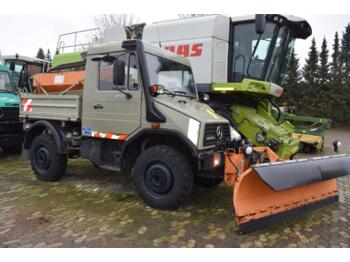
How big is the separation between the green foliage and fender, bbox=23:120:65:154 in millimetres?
29981

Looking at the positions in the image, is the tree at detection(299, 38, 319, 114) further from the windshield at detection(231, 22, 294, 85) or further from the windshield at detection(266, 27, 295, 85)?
the windshield at detection(231, 22, 294, 85)

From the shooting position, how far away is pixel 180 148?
15.9 feet

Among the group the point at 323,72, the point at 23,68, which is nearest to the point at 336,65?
the point at 323,72

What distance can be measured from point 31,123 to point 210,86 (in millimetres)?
4389

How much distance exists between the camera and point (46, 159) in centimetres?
627

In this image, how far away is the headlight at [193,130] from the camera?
4.42m

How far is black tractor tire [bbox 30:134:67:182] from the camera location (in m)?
6.14

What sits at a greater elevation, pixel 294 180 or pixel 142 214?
pixel 294 180

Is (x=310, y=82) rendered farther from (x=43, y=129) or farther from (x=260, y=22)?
(x=43, y=129)

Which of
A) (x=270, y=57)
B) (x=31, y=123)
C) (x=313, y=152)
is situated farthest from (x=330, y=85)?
(x=31, y=123)

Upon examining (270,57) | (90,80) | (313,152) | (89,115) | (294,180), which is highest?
(270,57)

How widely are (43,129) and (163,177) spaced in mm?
3282

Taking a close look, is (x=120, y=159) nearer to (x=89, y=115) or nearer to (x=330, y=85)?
(x=89, y=115)

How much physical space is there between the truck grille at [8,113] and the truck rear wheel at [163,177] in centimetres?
515
